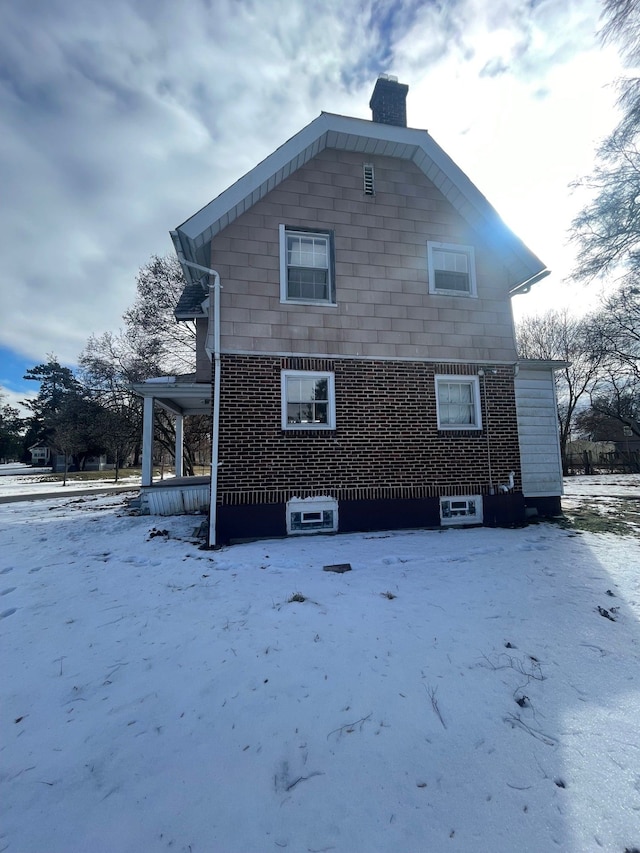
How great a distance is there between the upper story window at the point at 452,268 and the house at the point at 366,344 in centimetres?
3

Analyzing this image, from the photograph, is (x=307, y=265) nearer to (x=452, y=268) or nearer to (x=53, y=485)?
(x=452, y=268)

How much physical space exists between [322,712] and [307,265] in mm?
7542

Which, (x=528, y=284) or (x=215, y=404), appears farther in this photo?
(x=528, y=284)

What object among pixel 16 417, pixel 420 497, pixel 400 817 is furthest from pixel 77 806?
pixel 16 417

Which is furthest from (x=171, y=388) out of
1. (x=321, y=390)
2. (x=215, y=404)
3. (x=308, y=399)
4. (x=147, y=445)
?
(x=321, y=390)

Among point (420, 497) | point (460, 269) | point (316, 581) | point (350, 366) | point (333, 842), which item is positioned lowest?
point (333, 842)

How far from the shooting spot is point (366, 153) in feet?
28.1

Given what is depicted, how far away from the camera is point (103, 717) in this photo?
2678mm

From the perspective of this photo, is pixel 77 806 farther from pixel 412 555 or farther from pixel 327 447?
pixel 327 447

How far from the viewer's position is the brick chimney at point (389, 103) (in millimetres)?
8969

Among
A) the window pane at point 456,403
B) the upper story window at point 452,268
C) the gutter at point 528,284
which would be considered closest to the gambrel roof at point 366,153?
the gutter at point 528,284

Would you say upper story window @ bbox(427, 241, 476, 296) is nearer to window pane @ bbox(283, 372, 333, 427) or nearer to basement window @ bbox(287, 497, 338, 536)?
window pane @ bbox(283, 372, 333, 427)

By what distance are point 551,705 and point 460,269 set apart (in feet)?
27.8

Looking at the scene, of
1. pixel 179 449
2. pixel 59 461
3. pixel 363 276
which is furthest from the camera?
pixel 59 461
